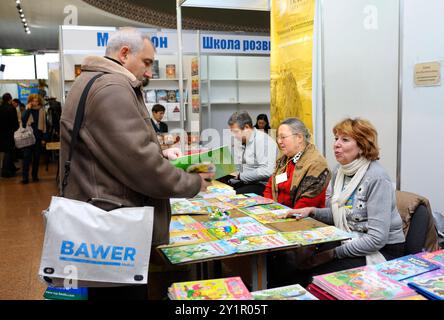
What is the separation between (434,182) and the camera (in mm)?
3242

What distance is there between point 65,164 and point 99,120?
9.2 inches

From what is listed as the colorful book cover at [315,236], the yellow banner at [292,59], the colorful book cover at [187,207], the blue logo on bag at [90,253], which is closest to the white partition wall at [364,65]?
the yellow banner at [292,59]

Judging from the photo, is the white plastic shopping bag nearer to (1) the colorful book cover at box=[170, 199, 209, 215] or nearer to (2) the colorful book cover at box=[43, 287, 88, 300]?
(2) the colorful book cover at box=[43, 287, 88, 300]

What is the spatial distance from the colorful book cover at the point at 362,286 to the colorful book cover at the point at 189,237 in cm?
74

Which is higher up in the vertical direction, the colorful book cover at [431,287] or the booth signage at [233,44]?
the booth signage at [233,44]

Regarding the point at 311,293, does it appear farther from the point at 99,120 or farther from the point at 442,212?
the point at 442,212

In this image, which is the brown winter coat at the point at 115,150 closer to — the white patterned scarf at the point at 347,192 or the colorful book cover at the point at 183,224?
the colorful book cover at the point at 183,224

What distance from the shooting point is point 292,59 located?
475 cm

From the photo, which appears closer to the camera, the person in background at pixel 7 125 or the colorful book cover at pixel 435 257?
the colorful book cover at pixel 435 257

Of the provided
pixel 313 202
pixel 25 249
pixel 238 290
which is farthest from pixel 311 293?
pixel 25 249

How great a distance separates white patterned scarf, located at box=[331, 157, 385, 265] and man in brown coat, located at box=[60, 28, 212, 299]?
3.67 ft

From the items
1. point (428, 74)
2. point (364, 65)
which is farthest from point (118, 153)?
point (364, 65)

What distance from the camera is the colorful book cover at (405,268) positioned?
1.79 meters

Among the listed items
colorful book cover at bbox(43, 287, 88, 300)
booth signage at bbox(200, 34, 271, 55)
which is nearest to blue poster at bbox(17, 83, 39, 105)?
booth signage at bbox(200, 34, 271, 55)
